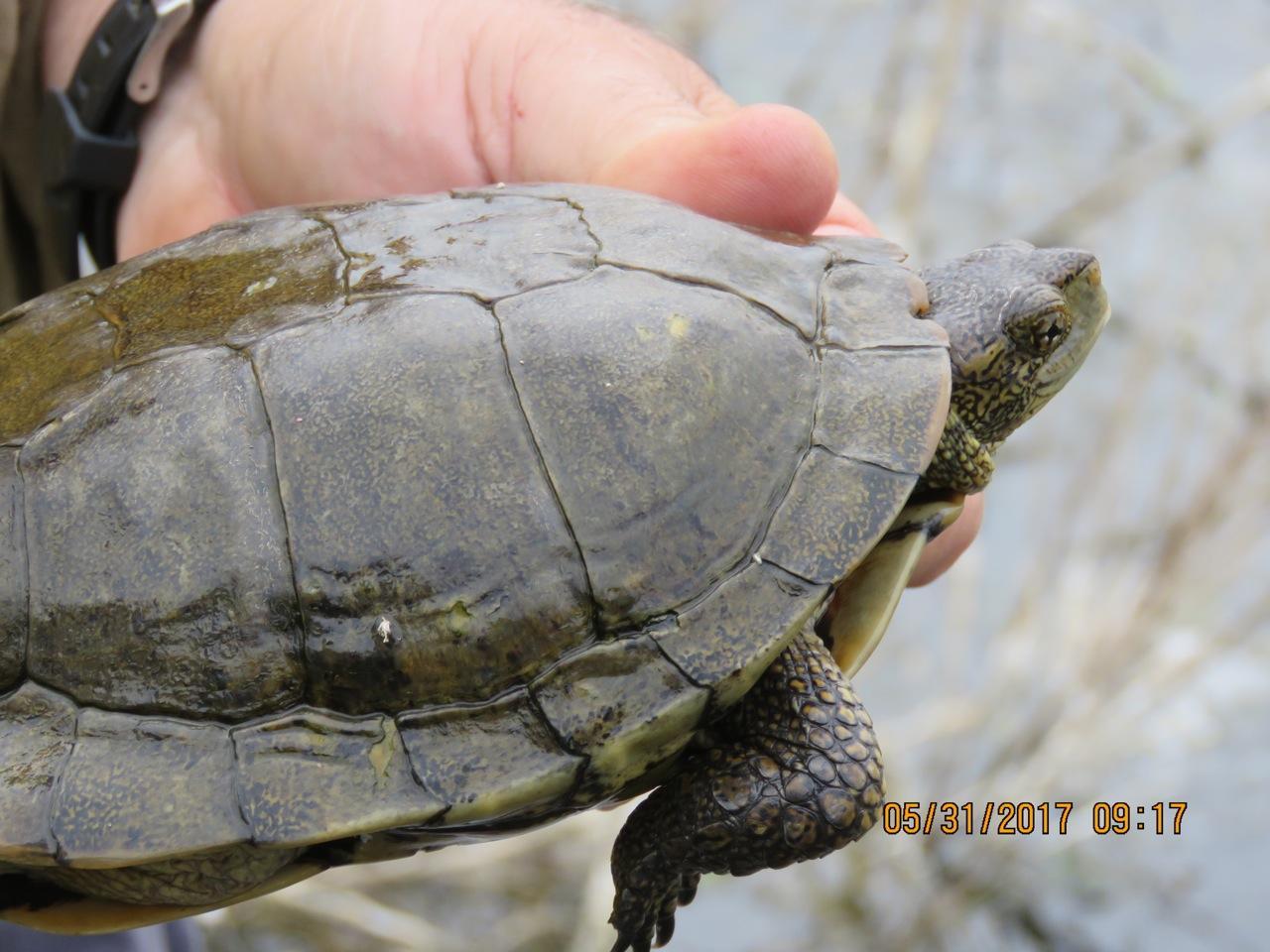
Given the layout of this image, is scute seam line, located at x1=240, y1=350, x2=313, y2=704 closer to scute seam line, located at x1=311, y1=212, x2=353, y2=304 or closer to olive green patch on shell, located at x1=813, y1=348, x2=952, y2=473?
scute seam line, located at x1=311, y1=212, x2=353, y2=304

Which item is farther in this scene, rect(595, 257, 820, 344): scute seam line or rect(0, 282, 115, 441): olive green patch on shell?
rect(595, 257, 820, 344): scute seam line

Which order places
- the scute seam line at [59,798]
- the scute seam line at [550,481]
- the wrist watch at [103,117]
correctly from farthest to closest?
the wrist watch at [103,117] → the scute seam line at [550,481] → the scute seam line at [59,798]

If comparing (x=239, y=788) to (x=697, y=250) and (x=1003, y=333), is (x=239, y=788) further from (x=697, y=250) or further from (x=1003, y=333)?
(x=1003, y=333)

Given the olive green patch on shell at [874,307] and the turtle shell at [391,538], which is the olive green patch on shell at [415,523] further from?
the olive green patch on shell at [874,307]

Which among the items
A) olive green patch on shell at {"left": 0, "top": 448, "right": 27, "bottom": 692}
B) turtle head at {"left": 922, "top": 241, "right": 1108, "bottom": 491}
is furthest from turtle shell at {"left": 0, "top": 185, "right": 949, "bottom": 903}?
turtle head at {"left": 922, "top": 241, "right": 1108, "bottom": 491}

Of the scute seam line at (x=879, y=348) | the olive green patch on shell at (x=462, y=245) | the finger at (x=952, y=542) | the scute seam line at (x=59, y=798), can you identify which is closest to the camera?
the scute seam line at (x=59, y=798)

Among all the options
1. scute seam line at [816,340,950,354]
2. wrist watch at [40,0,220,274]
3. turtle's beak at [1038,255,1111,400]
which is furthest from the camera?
wrist watch at [40,0,220,274]
